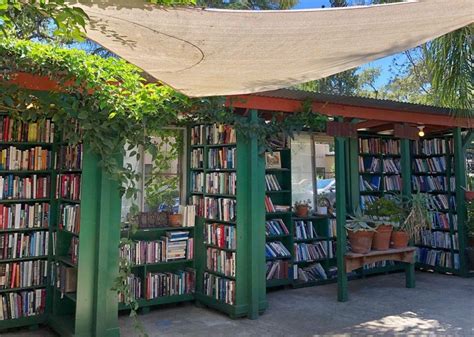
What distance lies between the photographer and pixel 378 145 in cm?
645

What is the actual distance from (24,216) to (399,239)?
4.38 meters

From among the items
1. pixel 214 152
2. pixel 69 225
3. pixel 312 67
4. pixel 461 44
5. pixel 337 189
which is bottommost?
pixel 69 225

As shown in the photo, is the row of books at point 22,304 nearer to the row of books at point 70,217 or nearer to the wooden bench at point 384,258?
the row of books at point 70,217

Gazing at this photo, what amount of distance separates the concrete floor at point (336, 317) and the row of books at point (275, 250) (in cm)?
47

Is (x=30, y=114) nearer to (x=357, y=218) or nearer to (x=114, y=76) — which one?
(x=114, y=76)

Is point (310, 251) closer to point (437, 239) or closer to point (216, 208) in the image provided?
point (216, 208)

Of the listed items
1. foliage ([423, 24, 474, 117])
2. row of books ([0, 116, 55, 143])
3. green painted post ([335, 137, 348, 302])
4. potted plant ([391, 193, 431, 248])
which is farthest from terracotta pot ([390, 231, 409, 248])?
row of books ([0, 116, 55, 143])

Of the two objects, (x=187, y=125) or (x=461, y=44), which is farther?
(x=187, y=125)

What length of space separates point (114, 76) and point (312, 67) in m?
1.73

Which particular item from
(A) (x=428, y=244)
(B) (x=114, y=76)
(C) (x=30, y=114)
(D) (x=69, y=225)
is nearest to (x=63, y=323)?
(D) (x=69, y=225)

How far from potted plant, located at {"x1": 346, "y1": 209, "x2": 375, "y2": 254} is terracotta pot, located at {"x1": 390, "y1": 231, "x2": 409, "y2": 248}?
1.35ft

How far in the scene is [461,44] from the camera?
432cm

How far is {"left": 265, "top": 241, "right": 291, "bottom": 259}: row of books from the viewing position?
5137mm

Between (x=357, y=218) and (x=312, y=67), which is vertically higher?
(x=312, y=67)
